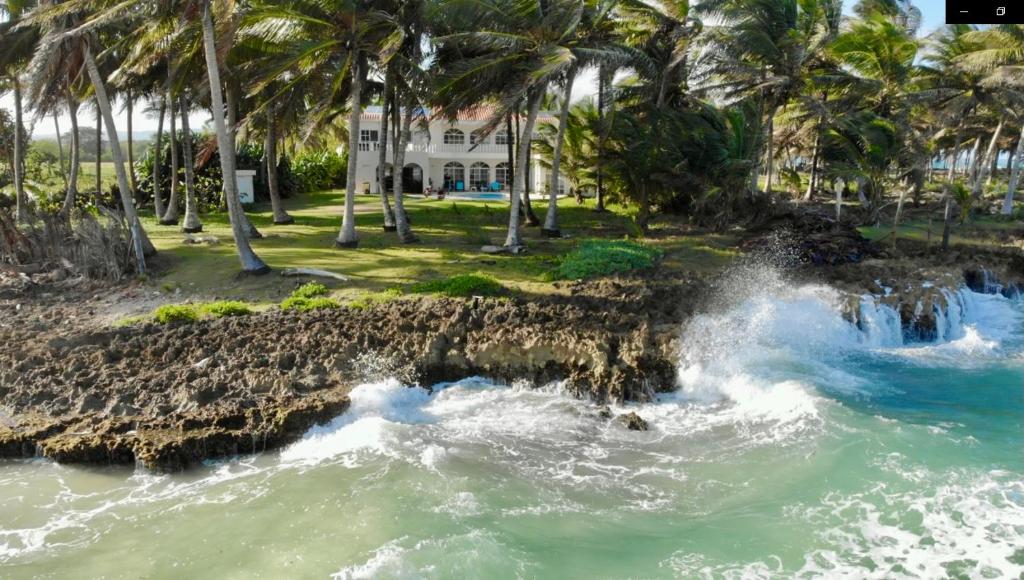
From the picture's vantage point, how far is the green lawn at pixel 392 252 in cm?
1730

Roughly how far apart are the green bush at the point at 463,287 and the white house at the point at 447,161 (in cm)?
2502

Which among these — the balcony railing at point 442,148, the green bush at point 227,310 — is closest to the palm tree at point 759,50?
the green bush at point 227,310

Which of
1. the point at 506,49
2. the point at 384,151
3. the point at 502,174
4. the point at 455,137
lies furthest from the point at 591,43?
the point at 502,174

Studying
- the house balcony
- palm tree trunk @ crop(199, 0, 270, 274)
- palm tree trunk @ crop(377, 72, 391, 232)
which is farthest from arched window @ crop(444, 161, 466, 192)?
palm tree trunk @ crop(199, 0, 270, 274)

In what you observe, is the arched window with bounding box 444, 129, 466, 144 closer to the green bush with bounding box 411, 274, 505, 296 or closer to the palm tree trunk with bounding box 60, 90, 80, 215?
the palm tree trunk with bounding box 60, 90, 80, 215

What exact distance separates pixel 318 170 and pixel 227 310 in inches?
1110

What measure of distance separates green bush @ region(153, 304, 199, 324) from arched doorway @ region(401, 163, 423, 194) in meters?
29.5

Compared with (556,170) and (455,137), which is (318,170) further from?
(556,170)

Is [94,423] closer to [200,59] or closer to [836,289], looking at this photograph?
[200,59]

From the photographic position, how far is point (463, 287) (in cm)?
1627

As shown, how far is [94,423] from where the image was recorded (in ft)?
35.4

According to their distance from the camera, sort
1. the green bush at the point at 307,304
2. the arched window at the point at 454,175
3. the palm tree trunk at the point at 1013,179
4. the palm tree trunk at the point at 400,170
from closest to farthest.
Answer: the green bush at the point at 307,304
the palm tree trunk at the point at 400,170
the palm tree trunk at the point at 1013,179
the arched window at the point at 454,175

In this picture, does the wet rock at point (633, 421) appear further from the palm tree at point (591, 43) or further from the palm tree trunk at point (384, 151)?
the palm tree trunk at point (384, 151)

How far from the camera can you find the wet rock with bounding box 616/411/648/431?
11.5m
